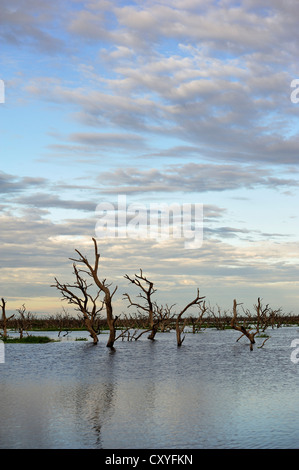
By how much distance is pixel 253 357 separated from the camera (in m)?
40.7

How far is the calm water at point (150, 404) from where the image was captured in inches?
586

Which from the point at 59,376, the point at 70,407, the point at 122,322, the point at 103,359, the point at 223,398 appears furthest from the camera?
the point at 122,322

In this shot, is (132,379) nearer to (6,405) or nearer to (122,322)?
(6,405)

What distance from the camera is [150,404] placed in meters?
20.2

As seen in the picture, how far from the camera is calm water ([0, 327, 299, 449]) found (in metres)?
14.9

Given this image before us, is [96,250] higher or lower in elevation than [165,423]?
higher

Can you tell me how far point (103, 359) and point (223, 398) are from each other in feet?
62.3

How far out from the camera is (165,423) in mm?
16797

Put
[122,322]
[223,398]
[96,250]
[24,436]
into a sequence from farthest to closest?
[122,322] < [96,250] < [223,398] < [24,436]

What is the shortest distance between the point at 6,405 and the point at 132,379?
361 inches

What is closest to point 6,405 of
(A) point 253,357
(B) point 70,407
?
(B) point 70,407
